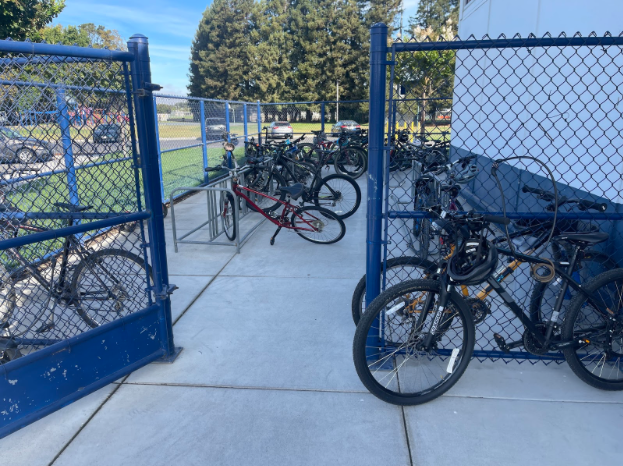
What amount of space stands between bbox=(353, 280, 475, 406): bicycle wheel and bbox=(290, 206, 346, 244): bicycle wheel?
2.94 m

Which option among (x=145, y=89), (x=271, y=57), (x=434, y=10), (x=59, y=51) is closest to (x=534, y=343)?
(x=145, y=89)

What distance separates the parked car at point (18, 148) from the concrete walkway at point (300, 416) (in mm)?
1661

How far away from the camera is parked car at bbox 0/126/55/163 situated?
2936mm

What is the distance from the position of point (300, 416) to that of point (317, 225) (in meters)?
3.43

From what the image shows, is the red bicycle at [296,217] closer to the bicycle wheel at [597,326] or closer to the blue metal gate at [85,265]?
the blue metal gate at [85,265]

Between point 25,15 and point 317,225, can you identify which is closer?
point 317,225

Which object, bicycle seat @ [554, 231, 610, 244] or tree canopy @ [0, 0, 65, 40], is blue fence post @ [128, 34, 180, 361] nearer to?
bicycle seat @ [554, 231, 610, 244]

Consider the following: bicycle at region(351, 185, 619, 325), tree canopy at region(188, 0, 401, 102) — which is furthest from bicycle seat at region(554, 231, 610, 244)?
tree canopy at region(188, 0, 401, 102)

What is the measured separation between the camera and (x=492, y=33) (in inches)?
275

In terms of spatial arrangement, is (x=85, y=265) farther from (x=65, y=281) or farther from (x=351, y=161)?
(x=351, y=161)

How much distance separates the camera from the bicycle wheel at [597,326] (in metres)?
2.66

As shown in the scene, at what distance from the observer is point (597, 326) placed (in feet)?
8.96

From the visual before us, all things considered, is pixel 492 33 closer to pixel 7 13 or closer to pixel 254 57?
pixel 7 13

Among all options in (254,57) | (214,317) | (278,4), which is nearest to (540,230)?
(214,317)
